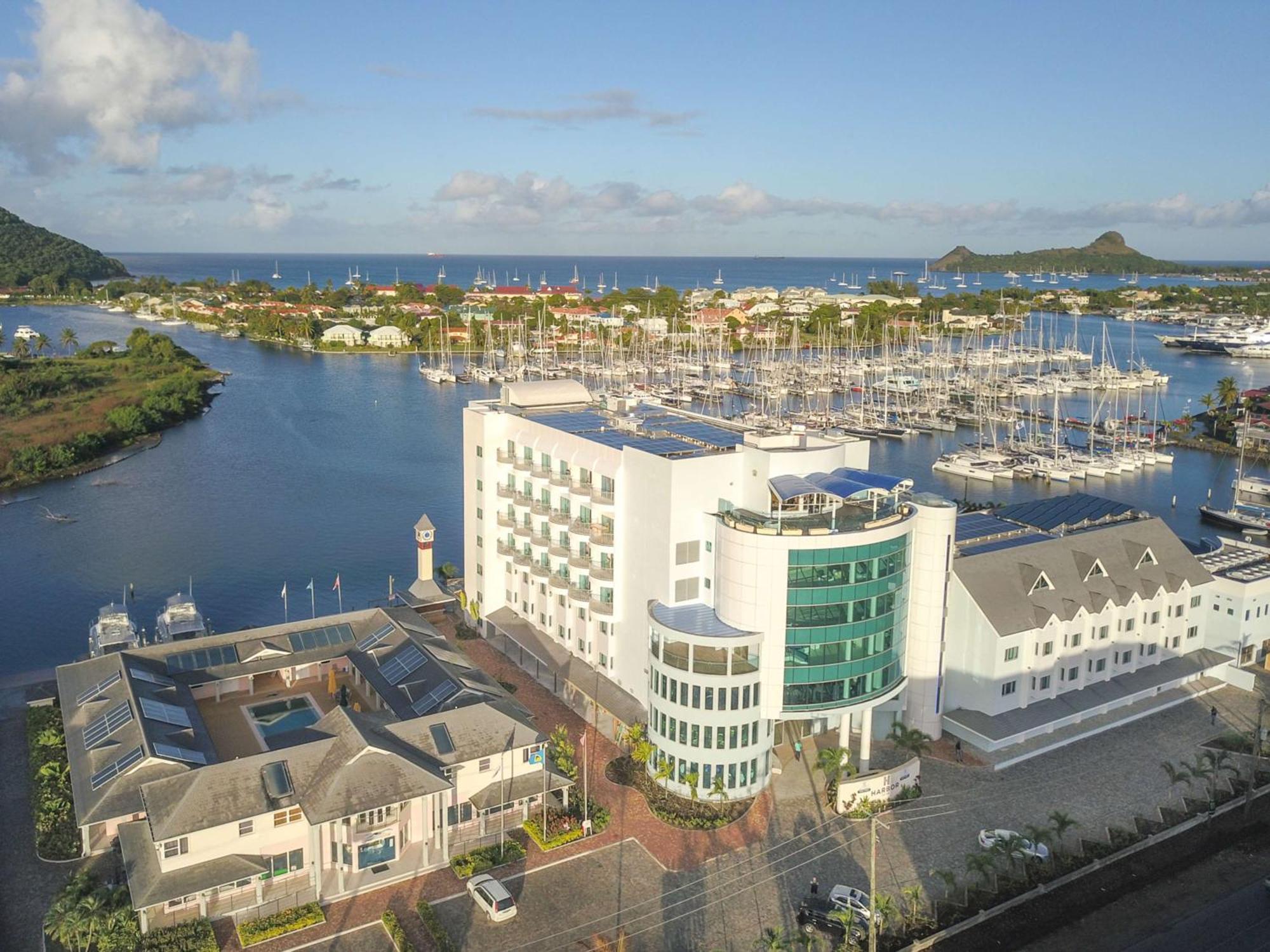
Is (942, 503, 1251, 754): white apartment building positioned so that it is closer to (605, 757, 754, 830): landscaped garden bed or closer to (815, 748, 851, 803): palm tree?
(815, 748, 851, 803): palm tree

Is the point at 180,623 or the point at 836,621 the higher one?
the point at 836,621

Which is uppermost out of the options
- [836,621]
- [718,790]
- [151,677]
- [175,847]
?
[836,621]

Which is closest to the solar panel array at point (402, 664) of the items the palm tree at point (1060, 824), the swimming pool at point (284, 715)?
the swimming pool at point (284, 715)

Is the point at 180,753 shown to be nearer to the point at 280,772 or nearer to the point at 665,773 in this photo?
the point at 280,772

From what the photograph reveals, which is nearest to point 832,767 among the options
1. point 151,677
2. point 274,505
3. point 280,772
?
point 280,772

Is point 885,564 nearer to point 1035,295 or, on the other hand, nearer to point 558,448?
point 558,448

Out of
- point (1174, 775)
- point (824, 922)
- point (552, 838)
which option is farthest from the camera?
point (1174, 775)
